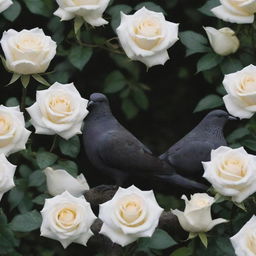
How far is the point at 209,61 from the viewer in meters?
2.14

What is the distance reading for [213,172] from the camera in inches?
70.0

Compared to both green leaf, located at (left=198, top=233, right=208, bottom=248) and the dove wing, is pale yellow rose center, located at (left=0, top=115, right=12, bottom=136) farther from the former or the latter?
green leaf, located at (left=198, top=233, right=208, bottom=248)

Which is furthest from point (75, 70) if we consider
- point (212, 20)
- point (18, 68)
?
point (18, 68)

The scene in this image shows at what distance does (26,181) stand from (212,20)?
0.80m

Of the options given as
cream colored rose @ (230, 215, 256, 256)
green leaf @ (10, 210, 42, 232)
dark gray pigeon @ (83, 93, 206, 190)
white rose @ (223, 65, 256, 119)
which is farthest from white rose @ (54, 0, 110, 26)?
cream colored rose @ (230, 215, 256, 256)

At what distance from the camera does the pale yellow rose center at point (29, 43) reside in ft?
6.34

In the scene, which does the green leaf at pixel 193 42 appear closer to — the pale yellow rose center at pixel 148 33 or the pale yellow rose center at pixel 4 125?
the pale yellow rose center at pixel 148 33

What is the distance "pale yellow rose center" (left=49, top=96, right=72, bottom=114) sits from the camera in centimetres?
184

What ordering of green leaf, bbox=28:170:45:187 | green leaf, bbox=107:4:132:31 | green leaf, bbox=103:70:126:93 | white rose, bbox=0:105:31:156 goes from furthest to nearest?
green leaf, bbox=103:70:126:93, green leaf, bbox=107:4:132:31, green leaf, bbox=28:170:45:187, white rose, bbox=0:105:31:156

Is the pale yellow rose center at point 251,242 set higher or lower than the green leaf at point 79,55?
lower

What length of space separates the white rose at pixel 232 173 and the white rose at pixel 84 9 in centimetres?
43

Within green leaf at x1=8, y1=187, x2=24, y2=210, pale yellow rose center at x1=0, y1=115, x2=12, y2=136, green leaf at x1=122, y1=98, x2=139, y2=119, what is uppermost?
pale yellow rose center at x1=0, y1=115, x2=12, y2=136

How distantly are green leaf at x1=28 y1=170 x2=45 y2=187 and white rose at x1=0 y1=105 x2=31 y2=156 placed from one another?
0.76 feet

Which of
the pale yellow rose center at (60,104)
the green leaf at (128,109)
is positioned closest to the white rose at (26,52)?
the pale yellow rose center at (60,104)
